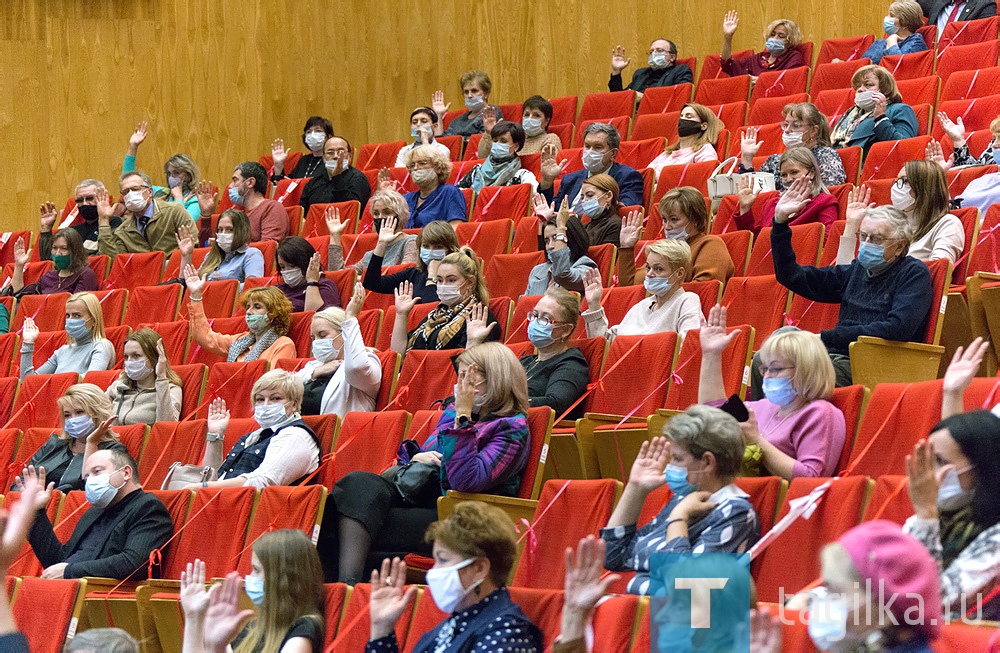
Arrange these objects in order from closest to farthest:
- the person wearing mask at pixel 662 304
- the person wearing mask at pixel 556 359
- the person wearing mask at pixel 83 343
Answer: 1. the person wearing mask at pixel 556 359
2. the person wearing mask at pixel 662 304
3. the person wearing mask at pixel 83 343

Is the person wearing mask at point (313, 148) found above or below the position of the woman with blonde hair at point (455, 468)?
above

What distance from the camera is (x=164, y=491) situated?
3.09 metres

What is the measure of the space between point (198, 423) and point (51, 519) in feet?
1.44

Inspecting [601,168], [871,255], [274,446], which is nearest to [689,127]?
[601,168]

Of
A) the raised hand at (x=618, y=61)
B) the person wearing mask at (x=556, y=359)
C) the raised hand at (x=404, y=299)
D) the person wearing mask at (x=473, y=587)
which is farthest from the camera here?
the raised hand at (x=618, y=61)

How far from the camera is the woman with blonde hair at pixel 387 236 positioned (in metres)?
4.30

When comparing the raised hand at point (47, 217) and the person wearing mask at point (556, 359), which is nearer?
the person wearing mask at point (556, 359)

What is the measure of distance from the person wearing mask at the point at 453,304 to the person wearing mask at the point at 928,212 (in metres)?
0.99

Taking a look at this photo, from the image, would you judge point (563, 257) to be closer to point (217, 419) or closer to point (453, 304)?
point (453, 304)

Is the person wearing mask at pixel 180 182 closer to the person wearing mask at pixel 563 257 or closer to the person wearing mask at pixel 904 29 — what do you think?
the person wearing mask at pixel 563 257

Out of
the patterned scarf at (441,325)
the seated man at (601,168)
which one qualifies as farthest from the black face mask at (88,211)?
the patterned scarf at (441,325)

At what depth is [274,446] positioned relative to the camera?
310 cm

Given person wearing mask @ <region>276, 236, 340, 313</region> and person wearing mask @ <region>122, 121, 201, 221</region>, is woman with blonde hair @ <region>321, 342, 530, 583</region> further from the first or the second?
person wearing mask @ <region>122, 121, 201, 221</region>

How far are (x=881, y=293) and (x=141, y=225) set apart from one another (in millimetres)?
3470
